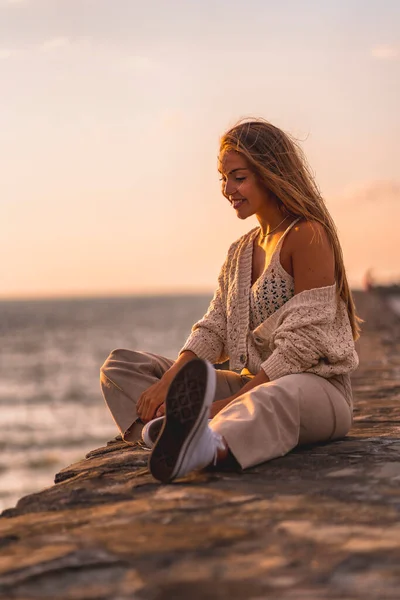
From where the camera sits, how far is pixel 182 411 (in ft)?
10.3

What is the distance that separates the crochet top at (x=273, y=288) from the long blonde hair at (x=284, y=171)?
0.12m

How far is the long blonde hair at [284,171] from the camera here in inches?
165

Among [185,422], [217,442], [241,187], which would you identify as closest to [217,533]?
[185,422]

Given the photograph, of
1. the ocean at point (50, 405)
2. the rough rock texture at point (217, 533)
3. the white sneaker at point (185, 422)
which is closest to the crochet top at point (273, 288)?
the rough rock texture at point (217, 533)

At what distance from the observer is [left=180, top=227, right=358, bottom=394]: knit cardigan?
391cm

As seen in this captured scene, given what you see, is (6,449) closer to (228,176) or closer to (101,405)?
(101,405)

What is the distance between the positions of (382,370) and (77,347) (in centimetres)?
4746

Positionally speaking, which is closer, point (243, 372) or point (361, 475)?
point (361, 475)

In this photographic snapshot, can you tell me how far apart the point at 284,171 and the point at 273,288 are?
55 centimetres

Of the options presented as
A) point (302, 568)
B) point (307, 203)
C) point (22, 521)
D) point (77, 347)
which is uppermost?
point (77, 347)

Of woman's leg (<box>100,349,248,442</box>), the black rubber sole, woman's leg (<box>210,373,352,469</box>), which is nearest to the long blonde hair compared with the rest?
woman's leg (<box>210,373,352,469</box>)

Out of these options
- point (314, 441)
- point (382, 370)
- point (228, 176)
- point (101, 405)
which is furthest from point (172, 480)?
point (101, 405)

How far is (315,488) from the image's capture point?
10.0ft

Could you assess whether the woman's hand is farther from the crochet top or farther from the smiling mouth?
the smiling mouth
